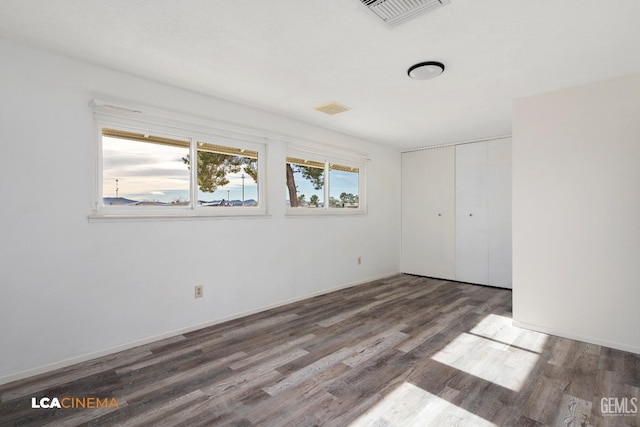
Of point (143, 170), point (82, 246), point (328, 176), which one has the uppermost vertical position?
point (328, 176)

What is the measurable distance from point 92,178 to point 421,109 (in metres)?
3.42

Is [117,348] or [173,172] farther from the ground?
[173,172]

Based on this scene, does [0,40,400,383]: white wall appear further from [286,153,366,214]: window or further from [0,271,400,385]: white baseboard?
[286,153,366,214]: window

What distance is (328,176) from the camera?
4.92m

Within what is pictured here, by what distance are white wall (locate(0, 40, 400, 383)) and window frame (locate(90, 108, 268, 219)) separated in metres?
0.08

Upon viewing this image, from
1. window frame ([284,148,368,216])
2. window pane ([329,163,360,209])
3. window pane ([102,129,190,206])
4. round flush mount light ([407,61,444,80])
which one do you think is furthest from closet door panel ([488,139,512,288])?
window pane ([102,129,190,206])

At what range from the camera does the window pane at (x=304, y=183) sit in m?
4.34

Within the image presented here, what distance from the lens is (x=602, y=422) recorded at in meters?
1.83

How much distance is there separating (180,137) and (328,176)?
232 cm

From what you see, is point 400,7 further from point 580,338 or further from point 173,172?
point 580,338

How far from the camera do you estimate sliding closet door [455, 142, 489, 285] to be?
203 inches

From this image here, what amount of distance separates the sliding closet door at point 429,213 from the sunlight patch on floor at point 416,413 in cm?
385

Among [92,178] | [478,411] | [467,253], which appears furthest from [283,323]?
[467,253]

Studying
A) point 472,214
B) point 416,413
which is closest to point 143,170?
point 416,413
